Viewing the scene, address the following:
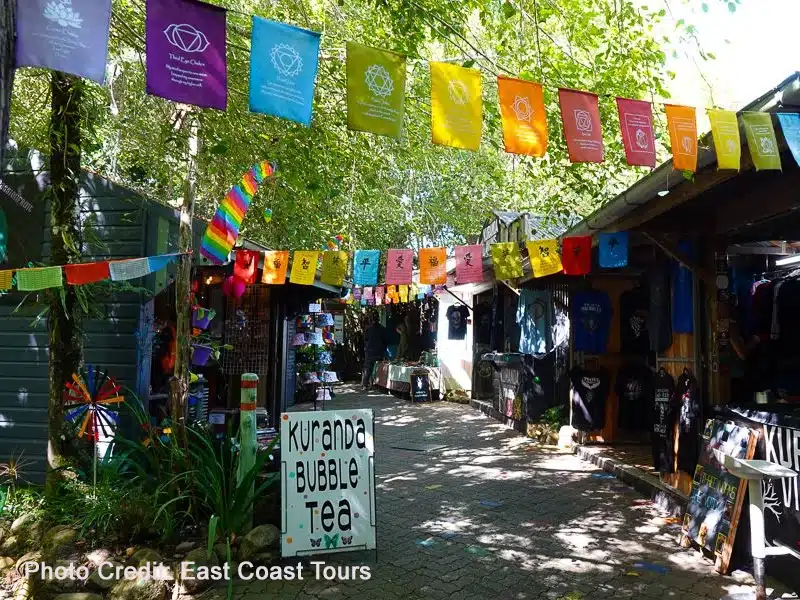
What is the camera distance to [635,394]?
8117mm

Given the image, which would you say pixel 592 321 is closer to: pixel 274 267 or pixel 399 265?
pixel 399 265

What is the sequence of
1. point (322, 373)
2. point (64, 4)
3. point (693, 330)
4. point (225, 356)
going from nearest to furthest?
1. point (64, 4)
2. point (693, 330)
3. point (225, 356)
4. point (322, 373)

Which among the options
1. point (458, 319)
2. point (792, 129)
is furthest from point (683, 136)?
point (458, 319)

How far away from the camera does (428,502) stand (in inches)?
247

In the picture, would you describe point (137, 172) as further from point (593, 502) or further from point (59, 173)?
point (593, 502)

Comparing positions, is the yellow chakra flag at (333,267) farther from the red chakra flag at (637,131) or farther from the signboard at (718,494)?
the signboard at (718,494)

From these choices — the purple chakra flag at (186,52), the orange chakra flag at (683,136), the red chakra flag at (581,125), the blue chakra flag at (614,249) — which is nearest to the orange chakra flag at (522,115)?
the red chakra flag at (581,125)

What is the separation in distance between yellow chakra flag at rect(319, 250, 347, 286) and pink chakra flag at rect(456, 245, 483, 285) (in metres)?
1.70

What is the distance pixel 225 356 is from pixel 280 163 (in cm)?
322

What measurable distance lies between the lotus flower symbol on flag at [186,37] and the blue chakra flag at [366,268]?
15.8 feet

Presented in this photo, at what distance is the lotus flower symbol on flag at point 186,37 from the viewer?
3.99m

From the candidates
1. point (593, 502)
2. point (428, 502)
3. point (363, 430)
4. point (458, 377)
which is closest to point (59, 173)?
point (363, 430)

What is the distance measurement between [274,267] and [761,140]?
566 cm

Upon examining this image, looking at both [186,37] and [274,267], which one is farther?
[274,267]
